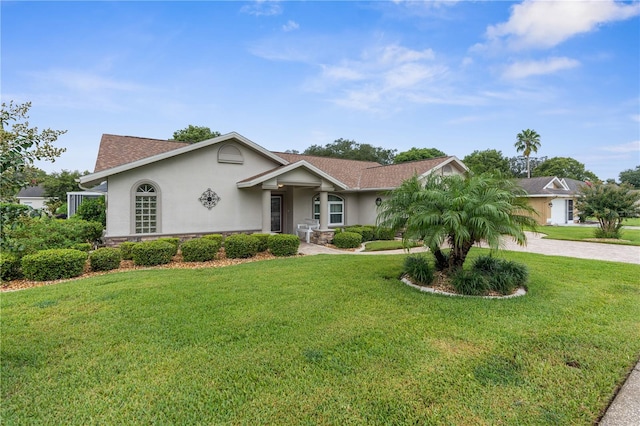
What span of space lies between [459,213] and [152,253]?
8.83 m

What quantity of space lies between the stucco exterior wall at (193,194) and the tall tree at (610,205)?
59.6ft

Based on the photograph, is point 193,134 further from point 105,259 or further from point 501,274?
point 501,274

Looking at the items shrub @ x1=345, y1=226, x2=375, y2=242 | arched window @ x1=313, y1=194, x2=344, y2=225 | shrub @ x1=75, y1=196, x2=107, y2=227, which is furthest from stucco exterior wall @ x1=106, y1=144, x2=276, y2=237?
shrub @ x1=75, y1=196, x2=107, y2=227

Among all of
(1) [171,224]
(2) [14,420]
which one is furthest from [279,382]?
(1) [171,224]

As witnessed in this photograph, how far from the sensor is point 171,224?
469 inches

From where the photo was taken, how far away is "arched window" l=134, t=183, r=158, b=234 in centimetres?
1138

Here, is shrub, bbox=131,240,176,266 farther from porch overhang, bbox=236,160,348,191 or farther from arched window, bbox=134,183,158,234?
porch overhang, bbox=236,160,348,191

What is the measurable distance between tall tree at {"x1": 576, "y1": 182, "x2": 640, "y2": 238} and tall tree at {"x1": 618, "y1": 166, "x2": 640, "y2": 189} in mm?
77876

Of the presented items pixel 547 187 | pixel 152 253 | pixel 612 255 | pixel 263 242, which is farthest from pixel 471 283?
pixel 547 187

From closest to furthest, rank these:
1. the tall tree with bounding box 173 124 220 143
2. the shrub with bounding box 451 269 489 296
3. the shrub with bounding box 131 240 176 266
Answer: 1. the shrub with bounding box 451 269 489 296
2. the shrub with bounding box 131 240 176 266
3. the tall tree with bounding box 173 124 220 143

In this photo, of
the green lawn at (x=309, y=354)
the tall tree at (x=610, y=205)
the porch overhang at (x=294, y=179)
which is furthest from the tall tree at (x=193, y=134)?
the tall tree at (x=610, y=205)

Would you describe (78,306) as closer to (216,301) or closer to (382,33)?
(216,301)

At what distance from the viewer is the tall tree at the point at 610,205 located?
52.5 feet

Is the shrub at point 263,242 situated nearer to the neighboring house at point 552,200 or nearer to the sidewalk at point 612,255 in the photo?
the sidewalk at point 612,255
